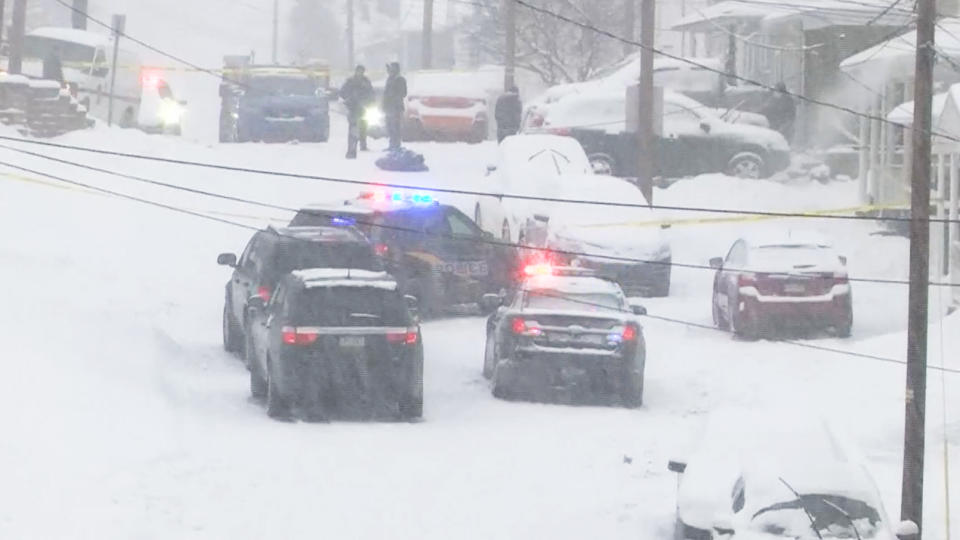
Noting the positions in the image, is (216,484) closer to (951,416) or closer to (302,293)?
(302,293)

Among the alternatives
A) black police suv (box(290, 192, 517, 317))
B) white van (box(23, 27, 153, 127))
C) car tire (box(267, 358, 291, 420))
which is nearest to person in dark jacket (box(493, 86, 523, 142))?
Answer: white van (box(23, 27, 153, 127))

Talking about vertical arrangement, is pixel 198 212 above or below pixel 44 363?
above

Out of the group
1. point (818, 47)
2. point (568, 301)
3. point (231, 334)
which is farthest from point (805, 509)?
point (818, 47)

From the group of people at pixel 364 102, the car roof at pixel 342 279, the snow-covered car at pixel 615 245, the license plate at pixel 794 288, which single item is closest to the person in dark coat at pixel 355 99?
the group of people at pixel 364 102

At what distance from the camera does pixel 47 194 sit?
106ft

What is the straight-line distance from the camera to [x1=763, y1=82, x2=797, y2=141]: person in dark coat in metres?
41.2

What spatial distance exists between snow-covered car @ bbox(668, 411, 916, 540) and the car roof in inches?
213

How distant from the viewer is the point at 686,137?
122 feet

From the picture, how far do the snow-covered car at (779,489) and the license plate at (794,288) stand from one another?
10.7m

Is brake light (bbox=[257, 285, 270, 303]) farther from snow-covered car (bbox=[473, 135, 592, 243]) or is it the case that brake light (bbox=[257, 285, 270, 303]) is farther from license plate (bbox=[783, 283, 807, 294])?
snow-covered car (bbox=[473, 135, 592, 243])

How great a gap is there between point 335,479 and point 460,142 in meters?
26.7

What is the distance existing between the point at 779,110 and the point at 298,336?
25373 millimetres

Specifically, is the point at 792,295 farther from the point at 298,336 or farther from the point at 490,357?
the point at 298,336

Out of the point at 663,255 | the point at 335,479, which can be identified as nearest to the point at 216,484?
the point at 335,479
